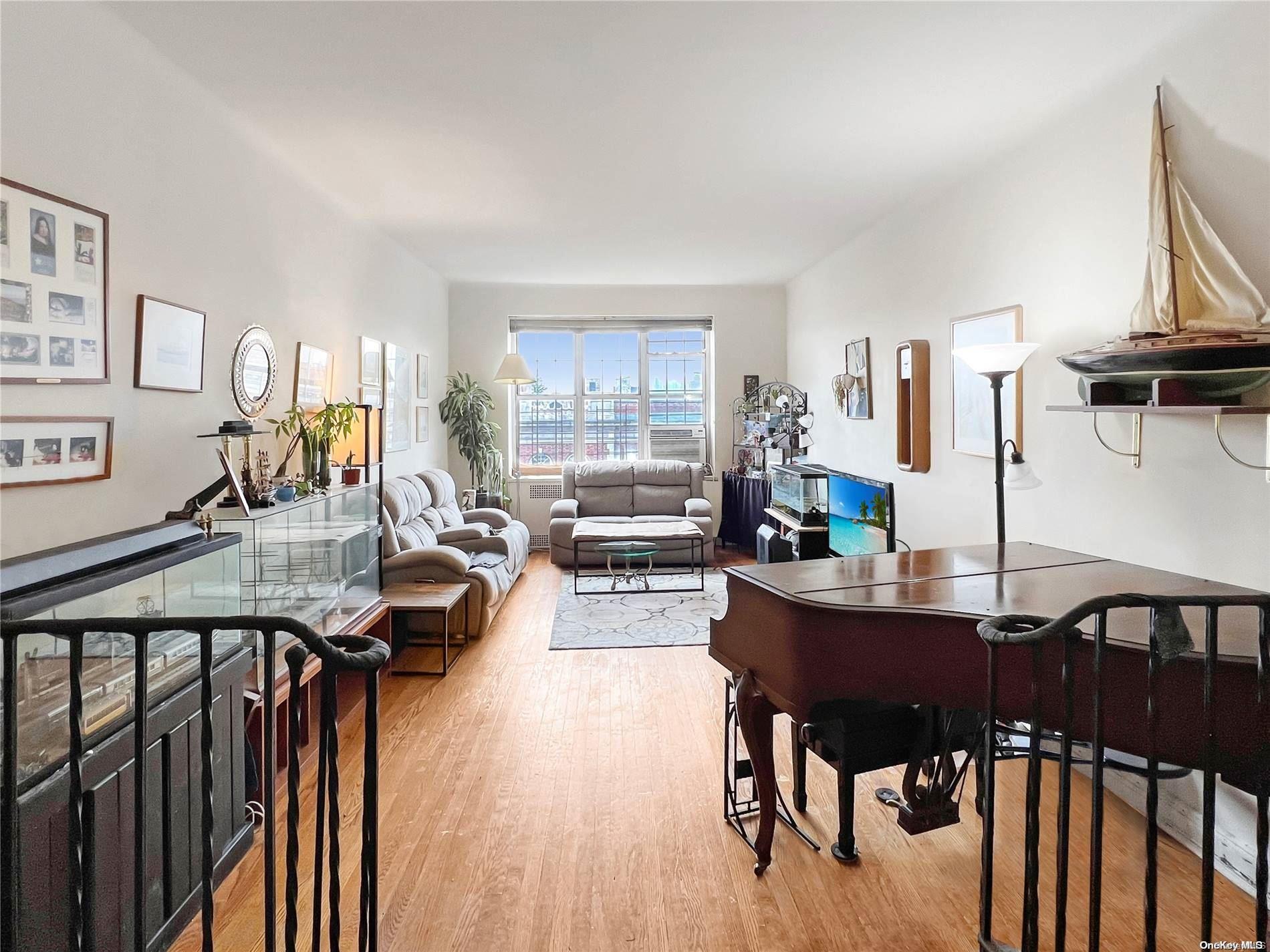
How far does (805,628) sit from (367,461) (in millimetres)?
2844

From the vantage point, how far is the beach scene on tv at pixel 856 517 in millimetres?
4516

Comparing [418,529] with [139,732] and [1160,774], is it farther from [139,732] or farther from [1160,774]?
[1160,774]

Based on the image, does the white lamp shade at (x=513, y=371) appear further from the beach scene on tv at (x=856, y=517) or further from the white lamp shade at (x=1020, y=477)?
the white lamp shade at (x=1020, y=477)

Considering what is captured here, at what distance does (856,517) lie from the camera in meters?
4.87

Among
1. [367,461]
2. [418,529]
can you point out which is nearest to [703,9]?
[367,461]

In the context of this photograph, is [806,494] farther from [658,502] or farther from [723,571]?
A: [723,571]

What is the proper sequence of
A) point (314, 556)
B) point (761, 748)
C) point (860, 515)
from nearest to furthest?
point (761, 748) < point (314, 556) < point (860, 515)

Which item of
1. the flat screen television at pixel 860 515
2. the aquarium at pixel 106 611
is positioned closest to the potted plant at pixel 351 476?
the aquarium at pixel 106 611

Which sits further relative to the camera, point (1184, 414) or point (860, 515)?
point (860, 515)

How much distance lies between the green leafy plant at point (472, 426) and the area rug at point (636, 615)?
1.61m

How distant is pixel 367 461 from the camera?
4.17 metres

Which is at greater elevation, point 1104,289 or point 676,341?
point 676,341

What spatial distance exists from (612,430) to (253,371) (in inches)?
201

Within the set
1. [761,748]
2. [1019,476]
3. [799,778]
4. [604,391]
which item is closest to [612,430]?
[604,391]
